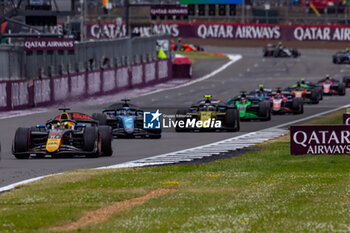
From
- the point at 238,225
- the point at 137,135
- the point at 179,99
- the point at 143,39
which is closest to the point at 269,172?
the point at 238,225

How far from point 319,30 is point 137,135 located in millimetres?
83269

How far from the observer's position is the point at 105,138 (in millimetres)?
25703

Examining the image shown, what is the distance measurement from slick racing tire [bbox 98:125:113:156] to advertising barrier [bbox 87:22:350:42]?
280 ft

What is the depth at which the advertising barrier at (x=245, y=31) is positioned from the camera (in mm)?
112688

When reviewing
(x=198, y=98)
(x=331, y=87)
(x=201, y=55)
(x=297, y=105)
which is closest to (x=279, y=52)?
(x=201, y=55)

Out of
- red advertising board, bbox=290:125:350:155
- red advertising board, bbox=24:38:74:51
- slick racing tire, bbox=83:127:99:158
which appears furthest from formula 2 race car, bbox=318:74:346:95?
slick racing tire, bbox=83:127:99:158

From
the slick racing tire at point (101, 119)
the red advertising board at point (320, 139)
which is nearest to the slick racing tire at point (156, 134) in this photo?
the slick racing tire at point (101, 119)

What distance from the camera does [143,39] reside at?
7675cm

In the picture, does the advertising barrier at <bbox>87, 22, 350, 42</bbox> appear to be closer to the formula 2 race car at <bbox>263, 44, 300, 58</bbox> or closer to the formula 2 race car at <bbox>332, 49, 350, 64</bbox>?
the formula 2 race car at <bbox>263, 44, 300, 58</bbox>

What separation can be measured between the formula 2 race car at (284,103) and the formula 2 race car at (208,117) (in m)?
10.3

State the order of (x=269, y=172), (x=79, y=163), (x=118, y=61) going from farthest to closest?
(x=118, y=61) → (x=79, y=163) → (x=269, y=172)

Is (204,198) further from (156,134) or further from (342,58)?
(342,58)

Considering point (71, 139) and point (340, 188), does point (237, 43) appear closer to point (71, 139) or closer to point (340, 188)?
point (71, 139)

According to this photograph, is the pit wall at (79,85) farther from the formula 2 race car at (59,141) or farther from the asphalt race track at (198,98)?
the formula 2 race car at (59,141)
